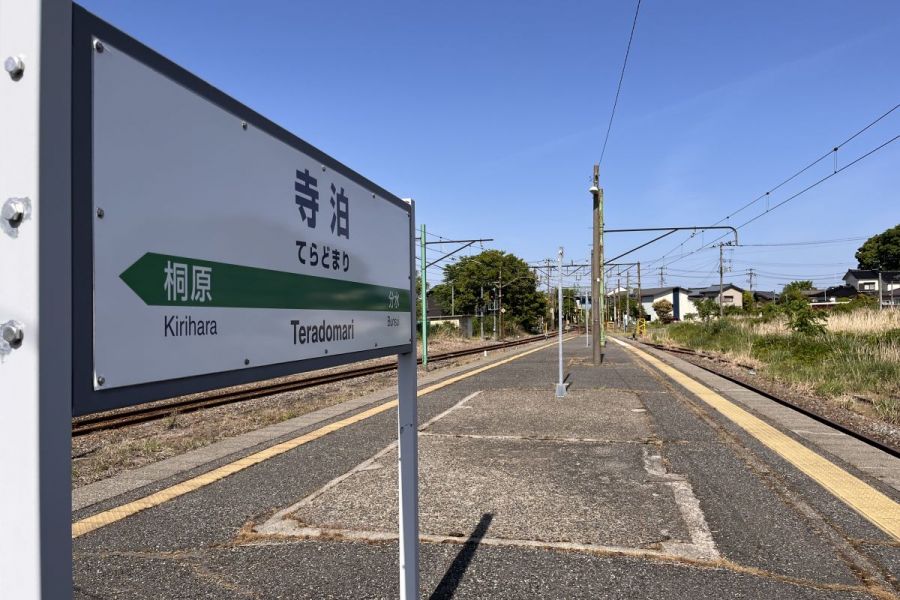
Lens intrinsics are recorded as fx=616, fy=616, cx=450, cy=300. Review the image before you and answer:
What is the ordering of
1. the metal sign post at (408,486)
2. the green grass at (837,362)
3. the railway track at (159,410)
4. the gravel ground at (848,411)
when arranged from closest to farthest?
the metal sign post at (408,486), the gravel ground at (848,411), the railway track at (159,410), the green grass at (837,362)

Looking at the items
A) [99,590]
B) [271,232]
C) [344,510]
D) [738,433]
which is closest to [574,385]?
[738,433]

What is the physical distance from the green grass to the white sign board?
9743 millimetres

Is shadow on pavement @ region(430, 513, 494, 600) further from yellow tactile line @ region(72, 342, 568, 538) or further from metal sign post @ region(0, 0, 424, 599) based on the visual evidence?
yellow tactile line @ region(72, 342, 568, 538)

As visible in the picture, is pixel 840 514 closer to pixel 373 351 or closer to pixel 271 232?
pixel 373 351

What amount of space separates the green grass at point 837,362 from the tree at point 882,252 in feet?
266

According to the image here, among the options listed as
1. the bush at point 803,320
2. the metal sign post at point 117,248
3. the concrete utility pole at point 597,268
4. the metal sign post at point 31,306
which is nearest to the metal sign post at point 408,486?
the metal sign post at point 117,248

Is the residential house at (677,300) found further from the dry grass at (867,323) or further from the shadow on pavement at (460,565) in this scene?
the shadow on pavement at (460,565)

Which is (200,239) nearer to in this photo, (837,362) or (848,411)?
(848,411)

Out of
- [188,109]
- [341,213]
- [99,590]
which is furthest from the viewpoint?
[99,590]

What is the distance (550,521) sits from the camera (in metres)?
4.29

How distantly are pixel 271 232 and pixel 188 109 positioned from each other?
0.42 metres

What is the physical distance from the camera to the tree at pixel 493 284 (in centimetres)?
6389

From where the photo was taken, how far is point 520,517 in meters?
4.39

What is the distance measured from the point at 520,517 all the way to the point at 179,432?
653 cm
